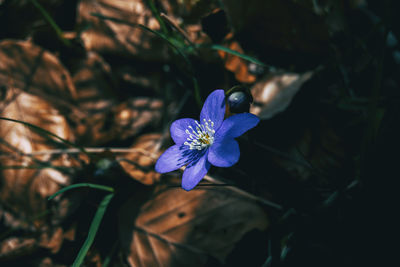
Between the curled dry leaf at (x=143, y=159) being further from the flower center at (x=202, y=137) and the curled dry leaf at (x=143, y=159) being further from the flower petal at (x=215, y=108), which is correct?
the flower petal at (x=215, y=108)

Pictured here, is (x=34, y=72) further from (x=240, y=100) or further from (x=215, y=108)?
(x=240, y=100)

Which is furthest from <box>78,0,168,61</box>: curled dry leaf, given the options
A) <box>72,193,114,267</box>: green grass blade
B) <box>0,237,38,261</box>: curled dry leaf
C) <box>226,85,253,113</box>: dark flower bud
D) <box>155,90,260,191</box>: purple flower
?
<box>0,237,38,261</box>: curled dry leaf

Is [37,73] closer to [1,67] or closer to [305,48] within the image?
[1,67]

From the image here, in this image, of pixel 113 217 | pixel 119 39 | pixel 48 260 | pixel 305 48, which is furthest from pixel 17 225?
pixel 305 48

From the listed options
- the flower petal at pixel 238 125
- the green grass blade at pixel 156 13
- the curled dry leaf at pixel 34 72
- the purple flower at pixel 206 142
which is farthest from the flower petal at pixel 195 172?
the curled dry leaf at pixel 34 72

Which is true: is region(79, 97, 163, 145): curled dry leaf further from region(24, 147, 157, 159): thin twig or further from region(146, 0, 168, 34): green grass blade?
region(146, 0, 168, 34): green grass blade

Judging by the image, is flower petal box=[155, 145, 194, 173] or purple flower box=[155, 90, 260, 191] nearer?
purple flower box=[155, 90, 260, 191]
